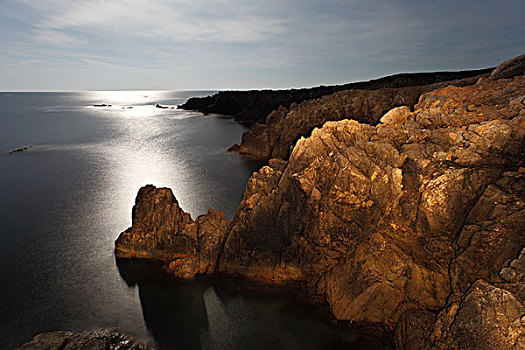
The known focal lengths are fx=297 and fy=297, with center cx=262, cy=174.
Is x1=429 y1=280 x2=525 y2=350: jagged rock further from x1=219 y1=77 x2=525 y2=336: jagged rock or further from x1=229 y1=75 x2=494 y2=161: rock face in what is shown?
x1=229 y1=75 x2=494 y2=161: rock face

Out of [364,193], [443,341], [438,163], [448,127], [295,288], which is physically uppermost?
[448,127]

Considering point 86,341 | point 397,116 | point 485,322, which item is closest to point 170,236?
point 86,341

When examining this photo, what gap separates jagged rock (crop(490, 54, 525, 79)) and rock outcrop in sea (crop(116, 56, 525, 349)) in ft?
12.5

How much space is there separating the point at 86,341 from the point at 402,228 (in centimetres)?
1330

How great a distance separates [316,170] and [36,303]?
597 inches

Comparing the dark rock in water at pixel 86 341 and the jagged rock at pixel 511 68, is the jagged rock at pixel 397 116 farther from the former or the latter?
the dark rock in water at pixel 86 341

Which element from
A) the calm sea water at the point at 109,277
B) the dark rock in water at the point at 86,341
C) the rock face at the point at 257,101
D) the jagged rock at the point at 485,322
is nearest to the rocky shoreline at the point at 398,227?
the jagged rock at the point at 485,322

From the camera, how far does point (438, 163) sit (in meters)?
11.5

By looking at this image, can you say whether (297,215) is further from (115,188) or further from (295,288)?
(115,188)

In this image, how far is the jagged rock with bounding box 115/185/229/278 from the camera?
1617 cm

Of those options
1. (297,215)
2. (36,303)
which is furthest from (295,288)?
(36,303)

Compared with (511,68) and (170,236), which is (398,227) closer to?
(170,236)

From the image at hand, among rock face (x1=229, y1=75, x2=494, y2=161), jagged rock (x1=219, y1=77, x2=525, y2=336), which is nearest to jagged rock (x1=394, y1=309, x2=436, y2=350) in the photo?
jagged rock (x1=219, y1=77, x2=525, y2=336)

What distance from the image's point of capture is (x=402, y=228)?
12.1 m
